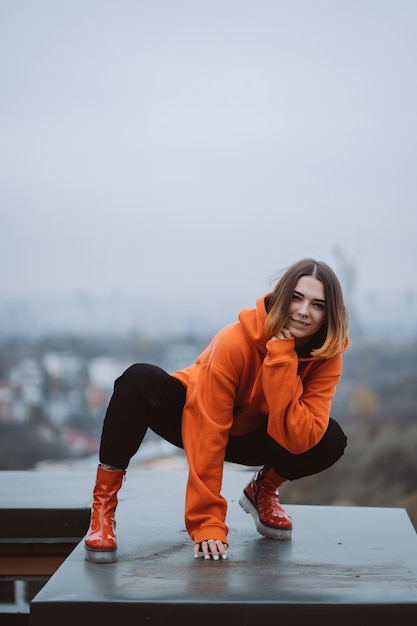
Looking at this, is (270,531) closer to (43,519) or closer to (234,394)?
(234,394)

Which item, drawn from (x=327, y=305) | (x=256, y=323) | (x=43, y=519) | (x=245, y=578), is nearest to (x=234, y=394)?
(x=256, y=323)

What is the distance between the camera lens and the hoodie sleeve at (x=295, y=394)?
5.50 feet

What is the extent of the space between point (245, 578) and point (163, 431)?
44cm

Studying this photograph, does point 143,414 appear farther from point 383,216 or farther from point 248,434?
point 383,216

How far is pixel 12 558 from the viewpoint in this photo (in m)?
2.37

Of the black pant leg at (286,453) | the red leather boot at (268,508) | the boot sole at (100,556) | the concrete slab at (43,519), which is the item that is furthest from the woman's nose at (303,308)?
the concrete slab at (43,519)

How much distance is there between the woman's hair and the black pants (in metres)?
0.27

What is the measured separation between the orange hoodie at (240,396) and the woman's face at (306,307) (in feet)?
0.16

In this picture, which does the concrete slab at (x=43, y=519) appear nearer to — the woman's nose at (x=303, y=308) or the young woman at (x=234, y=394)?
the young woman at (x=234, y=394)

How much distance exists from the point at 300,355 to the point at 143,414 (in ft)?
1.31

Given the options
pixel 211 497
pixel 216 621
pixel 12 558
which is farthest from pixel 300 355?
pixel 12 558

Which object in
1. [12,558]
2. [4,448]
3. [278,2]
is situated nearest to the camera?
[12,558]

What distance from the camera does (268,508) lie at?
195 cm

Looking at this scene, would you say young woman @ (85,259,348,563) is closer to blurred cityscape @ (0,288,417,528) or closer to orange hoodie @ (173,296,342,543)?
orange hoodie @ (173,296,342,543)
